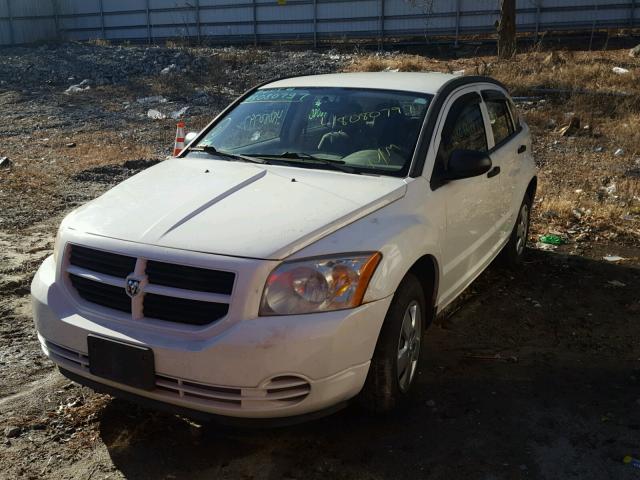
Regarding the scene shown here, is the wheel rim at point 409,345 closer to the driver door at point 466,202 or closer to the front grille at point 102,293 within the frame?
the driver door at point 466,202

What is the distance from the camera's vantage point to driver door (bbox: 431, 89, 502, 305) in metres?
4.02

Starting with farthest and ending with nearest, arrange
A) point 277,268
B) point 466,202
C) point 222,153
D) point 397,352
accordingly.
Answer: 1. point 222,153
2. point 466,202
3. point 397,352
4. point 277,268

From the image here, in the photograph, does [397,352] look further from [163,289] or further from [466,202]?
[466,202]

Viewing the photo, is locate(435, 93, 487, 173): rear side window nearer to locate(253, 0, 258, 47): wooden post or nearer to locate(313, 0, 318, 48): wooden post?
locate(313, 0, 318, 48): wooden post

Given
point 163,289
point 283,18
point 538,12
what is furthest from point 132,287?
point 283,18

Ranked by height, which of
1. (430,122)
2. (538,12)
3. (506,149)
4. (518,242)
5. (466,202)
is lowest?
(518,242)

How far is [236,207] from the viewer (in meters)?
3.37

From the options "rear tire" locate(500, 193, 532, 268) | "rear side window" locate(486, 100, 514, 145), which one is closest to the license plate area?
"rear side window" locate(486, 100, 514, 145)

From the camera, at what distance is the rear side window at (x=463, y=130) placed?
13.6ft

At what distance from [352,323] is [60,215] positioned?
5.32m

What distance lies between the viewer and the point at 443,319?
193 inches

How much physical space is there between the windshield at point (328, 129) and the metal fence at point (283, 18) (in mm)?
20497

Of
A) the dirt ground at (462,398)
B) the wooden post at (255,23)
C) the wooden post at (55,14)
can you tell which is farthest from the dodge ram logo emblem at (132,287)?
the wooden post at (55,14)

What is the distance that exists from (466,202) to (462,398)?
124 cm
